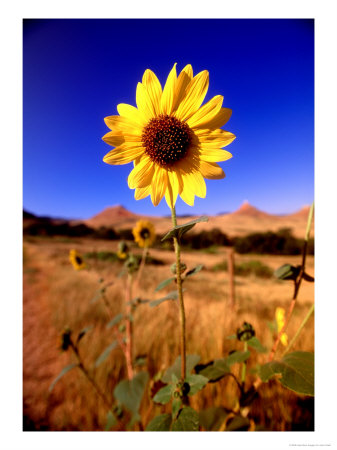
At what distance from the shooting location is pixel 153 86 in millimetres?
498

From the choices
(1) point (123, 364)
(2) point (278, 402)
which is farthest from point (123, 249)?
(1) point (123, 364)

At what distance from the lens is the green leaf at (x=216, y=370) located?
599 millimetres

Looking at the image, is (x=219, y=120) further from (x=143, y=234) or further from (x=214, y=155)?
(x=143, y=234)

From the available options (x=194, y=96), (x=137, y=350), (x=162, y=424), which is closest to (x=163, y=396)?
(x=162, y=424)

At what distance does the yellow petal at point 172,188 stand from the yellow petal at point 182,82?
0.47 feet

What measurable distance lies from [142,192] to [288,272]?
0.40m

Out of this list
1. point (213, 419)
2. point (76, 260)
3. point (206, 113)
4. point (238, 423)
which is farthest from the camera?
point (76, 260)

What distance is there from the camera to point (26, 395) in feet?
6.46

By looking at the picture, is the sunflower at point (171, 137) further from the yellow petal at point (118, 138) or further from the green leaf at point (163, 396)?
the green leaf at point (163, 396)

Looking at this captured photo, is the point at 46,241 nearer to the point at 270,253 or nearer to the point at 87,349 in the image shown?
the point at 270,253

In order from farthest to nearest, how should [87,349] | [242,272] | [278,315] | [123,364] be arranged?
[242,272] → [87,349] → [123,364] → [278,315]

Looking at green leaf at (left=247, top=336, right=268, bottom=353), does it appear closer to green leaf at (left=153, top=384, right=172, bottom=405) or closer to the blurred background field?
the blurred background field

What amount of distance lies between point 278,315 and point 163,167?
A: 0.66 meters

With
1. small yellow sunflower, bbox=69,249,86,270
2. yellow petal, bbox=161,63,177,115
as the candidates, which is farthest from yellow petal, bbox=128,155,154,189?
small yellow sunflower, bbox=69,249,86,270
